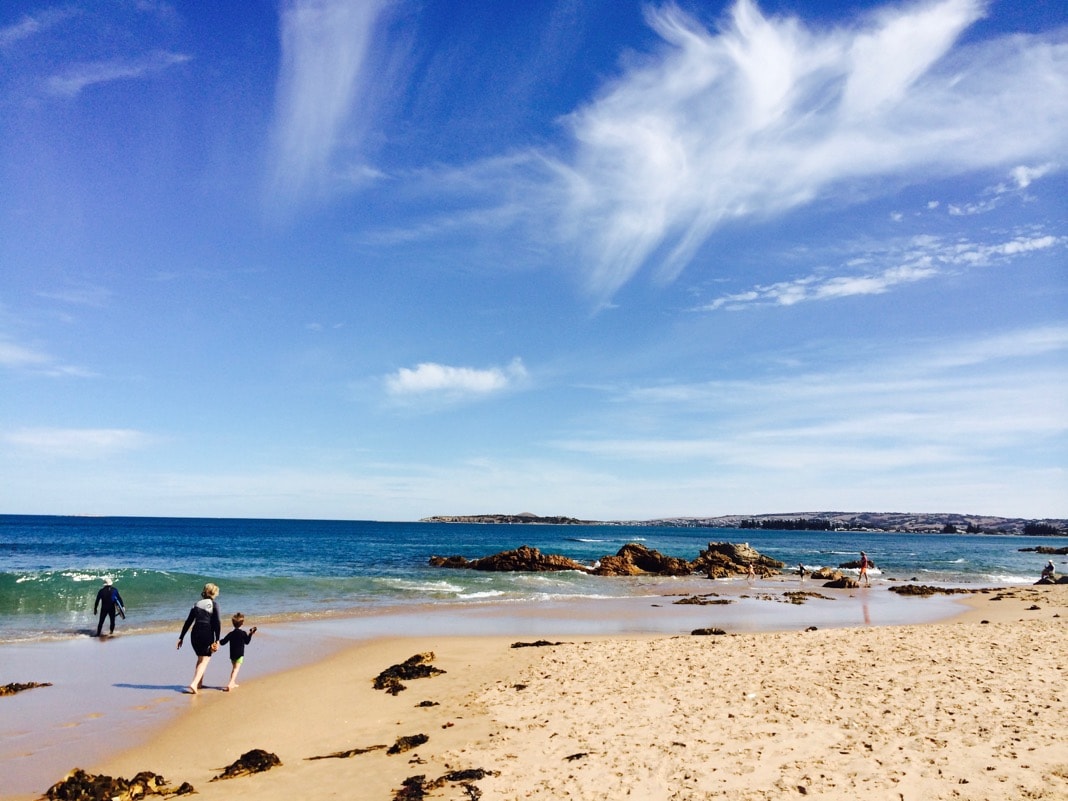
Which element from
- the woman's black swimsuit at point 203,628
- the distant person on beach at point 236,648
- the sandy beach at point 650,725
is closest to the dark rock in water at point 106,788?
the sandy beach at point 650,725

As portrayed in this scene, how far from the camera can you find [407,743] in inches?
314

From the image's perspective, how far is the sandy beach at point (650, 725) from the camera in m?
6.34

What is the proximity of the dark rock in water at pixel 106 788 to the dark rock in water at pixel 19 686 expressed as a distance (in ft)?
19.6

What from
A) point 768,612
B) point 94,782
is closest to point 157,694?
point 94,782

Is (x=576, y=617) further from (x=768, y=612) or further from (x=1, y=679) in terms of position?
(x=1, y=679)

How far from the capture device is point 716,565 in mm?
44156

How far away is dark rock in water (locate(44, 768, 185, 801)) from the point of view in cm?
654

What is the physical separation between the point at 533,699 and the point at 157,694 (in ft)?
22.7

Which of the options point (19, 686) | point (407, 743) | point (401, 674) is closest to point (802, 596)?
point (401, 674)

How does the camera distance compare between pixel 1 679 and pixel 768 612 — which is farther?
pixel 768 612

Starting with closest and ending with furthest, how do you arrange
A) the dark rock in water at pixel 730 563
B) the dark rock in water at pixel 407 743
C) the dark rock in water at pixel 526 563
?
the dark rock in water at pixel 407 743 → the dark rock in water at pixel 730 563 → the dark rock in water at pixel 526 563

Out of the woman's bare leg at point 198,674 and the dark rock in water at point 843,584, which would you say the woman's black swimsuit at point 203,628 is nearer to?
the woman's bare leg at point 198,674

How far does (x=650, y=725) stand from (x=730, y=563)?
39.6 meters

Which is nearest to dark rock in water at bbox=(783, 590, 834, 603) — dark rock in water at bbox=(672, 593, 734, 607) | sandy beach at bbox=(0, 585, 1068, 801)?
dark rock in water at bbox=(672, 593, 734, 607)
